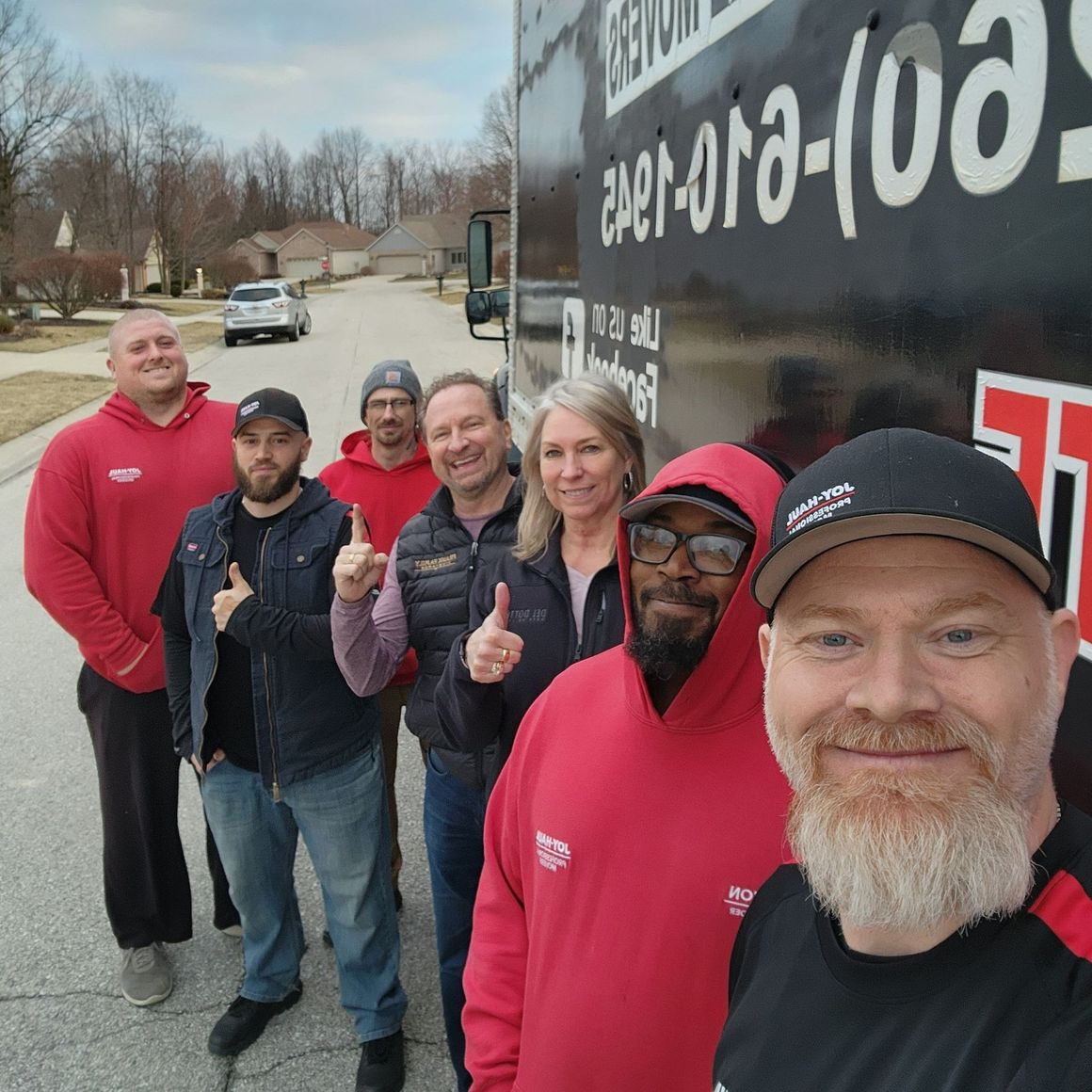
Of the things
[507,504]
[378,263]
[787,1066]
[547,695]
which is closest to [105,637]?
[507,504]

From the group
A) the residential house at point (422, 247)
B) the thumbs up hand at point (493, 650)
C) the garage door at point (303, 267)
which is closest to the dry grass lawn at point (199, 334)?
the thumbs up hand at point (493, 650)

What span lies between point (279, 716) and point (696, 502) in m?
1.56

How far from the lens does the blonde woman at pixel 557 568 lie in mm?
2139

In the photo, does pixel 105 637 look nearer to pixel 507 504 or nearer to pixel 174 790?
pixel 174 790

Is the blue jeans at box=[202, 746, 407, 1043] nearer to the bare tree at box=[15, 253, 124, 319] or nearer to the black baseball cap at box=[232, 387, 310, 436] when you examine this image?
the black baseball cap at box=[232, 387, 310, 436]

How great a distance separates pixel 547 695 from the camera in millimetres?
1760

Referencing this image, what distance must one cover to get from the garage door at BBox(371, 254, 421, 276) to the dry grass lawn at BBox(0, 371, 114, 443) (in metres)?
84.7

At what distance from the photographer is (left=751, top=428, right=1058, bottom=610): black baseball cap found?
3.24ft

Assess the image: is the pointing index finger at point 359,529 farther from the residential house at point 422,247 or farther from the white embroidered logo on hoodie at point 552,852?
the residential house at point 422,247

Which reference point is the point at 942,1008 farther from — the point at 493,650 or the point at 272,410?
the point at 272,410

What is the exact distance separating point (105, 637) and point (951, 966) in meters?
2.62

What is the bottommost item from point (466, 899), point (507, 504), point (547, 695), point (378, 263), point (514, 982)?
point (466, 899)

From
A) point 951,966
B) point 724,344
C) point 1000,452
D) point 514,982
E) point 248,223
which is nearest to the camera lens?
point 951,966

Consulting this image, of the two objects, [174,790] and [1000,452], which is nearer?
[1000,452]
